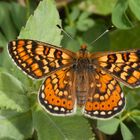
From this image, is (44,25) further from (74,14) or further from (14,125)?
(74,14)

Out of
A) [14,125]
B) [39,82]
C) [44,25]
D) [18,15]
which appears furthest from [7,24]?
[14,125]

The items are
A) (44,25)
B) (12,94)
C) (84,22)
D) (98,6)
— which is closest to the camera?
(12,94)

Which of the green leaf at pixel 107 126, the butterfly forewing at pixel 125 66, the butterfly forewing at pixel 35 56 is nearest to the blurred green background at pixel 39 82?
the green leaf at pixel 107 126

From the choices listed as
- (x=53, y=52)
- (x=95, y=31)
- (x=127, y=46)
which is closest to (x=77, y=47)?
(x=95, y=31)

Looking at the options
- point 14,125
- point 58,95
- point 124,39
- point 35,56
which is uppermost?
point 35,56

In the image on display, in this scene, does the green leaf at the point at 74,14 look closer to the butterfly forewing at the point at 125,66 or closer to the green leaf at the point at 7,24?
the green leaf at the point at 7,24

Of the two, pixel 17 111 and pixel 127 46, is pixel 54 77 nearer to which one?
pixel 17 111

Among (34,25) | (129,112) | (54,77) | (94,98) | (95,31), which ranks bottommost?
(129,112)
